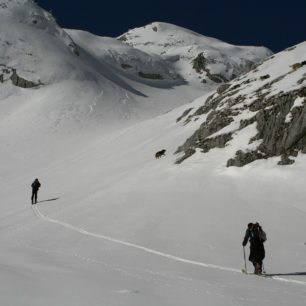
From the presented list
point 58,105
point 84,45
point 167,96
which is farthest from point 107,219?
point 84,45

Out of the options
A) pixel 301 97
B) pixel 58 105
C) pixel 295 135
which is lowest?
pixel 295 135

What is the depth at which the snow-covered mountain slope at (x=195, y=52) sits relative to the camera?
13250cm

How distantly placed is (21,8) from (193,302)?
108702mm

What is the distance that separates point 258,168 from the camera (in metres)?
25.4

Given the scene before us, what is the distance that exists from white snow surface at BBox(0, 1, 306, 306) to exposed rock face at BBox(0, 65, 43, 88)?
27861 mm

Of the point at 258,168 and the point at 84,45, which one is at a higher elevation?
the point at 84,45

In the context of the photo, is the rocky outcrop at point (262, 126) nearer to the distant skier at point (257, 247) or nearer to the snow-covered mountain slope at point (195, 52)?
the distant skier at point (257, 247)

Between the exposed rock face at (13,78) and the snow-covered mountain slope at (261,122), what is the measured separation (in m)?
51.5

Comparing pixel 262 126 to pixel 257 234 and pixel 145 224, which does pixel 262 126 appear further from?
pixel 257 234

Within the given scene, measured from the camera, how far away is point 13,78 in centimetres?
8569

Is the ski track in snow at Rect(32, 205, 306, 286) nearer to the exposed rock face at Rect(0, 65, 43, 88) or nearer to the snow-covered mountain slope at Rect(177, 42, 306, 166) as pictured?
the snow-covered mountain slope at Rect(177, 42, 306, 166)

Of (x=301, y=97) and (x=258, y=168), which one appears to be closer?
(x=258, y=168)

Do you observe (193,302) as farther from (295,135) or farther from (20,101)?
(20,101)

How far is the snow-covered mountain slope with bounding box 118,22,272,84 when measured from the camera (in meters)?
132
